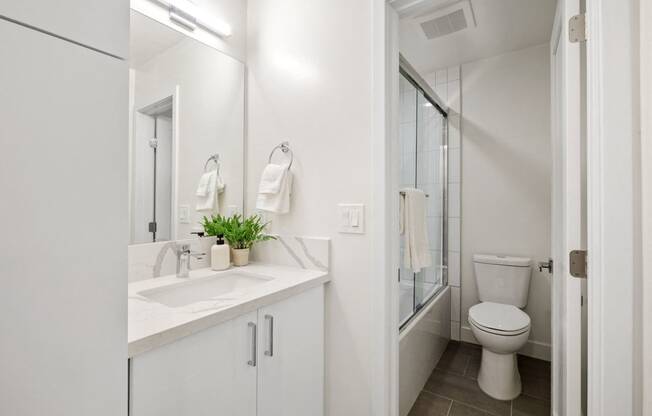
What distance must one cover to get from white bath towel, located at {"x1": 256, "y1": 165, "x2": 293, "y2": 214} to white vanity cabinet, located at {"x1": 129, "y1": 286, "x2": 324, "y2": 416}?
438 mm

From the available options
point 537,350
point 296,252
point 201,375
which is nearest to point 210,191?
point 296,252

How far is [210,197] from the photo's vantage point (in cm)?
158

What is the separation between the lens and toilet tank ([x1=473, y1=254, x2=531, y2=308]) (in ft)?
7.77

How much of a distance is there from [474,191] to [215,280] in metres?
2.29

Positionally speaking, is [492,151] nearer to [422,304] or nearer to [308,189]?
[422,304]

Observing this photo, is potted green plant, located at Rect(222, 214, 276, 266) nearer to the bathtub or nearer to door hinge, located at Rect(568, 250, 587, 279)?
the bathtub

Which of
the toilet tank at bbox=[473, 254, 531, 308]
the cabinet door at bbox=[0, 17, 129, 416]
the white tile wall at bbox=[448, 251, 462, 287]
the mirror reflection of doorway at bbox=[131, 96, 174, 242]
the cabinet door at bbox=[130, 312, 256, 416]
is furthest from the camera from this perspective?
the white tile wall at bbox=[448, 251, 462, 287]

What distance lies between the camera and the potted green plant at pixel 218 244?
1468 mm

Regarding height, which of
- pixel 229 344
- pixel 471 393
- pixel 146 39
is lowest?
pixel 471 393

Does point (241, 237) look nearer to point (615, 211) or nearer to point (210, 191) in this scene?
point (210, 191)

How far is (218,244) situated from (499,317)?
6.21 feet

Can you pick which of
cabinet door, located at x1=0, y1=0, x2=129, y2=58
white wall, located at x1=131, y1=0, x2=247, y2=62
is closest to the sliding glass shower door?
white wall, located at x1=131, y1=0, x2=247, y2=62

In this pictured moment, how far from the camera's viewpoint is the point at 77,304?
465mm

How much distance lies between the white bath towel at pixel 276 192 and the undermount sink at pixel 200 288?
0.34 meters
